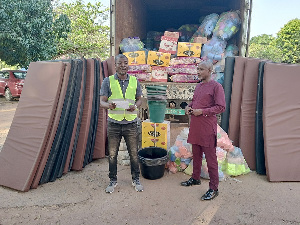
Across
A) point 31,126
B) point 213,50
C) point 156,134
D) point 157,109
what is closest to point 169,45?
point 213,50

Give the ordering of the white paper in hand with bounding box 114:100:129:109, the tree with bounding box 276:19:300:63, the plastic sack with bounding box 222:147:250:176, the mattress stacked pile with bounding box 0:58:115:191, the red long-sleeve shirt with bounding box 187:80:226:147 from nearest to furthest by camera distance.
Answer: the red long-sleeve shirt with bounding box 187:80:226:147, the white paper in hand with bounding box 114:100:129:109, the mattress stacked pile with bounding box 0:58:115:191, the plastic sack with bounding box 222:147:250:176, the tree with bounding box 276:19:300:63

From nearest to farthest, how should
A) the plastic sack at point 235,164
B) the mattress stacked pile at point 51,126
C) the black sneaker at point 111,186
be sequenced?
1. the black sneaker at point 111,186
2. the mattress stacked pile at point 51,126
3. the plastic sack at point 235,164

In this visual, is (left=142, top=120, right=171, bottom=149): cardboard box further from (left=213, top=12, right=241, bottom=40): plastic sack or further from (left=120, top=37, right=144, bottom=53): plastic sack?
(left=213, top=12, right=241, bottom=40): plastic sack

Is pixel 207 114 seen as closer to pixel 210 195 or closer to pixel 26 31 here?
pixel 210 195

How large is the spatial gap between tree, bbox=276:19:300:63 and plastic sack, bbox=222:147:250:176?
29.0 meters

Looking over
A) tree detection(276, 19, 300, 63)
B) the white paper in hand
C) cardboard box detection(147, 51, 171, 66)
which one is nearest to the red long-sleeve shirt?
the white paper in hand

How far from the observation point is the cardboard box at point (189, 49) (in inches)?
191

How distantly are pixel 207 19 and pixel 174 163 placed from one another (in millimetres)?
3718

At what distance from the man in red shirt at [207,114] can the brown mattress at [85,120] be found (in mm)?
1883

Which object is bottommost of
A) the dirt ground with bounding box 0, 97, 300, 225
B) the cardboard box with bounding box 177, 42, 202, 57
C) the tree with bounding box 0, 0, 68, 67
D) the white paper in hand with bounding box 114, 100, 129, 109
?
the dirt ground with bounding box 0, 97, 300, 225

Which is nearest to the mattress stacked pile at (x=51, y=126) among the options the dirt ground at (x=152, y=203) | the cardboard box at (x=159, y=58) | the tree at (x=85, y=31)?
the dirt ground at (x=152, y=203)

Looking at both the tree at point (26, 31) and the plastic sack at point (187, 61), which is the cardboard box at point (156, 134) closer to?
the plastic sack at point (187, 61)

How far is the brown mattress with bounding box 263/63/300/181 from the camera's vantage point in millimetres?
3652

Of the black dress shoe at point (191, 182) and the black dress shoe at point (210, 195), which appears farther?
the black dress shoe at point (191, 182)
